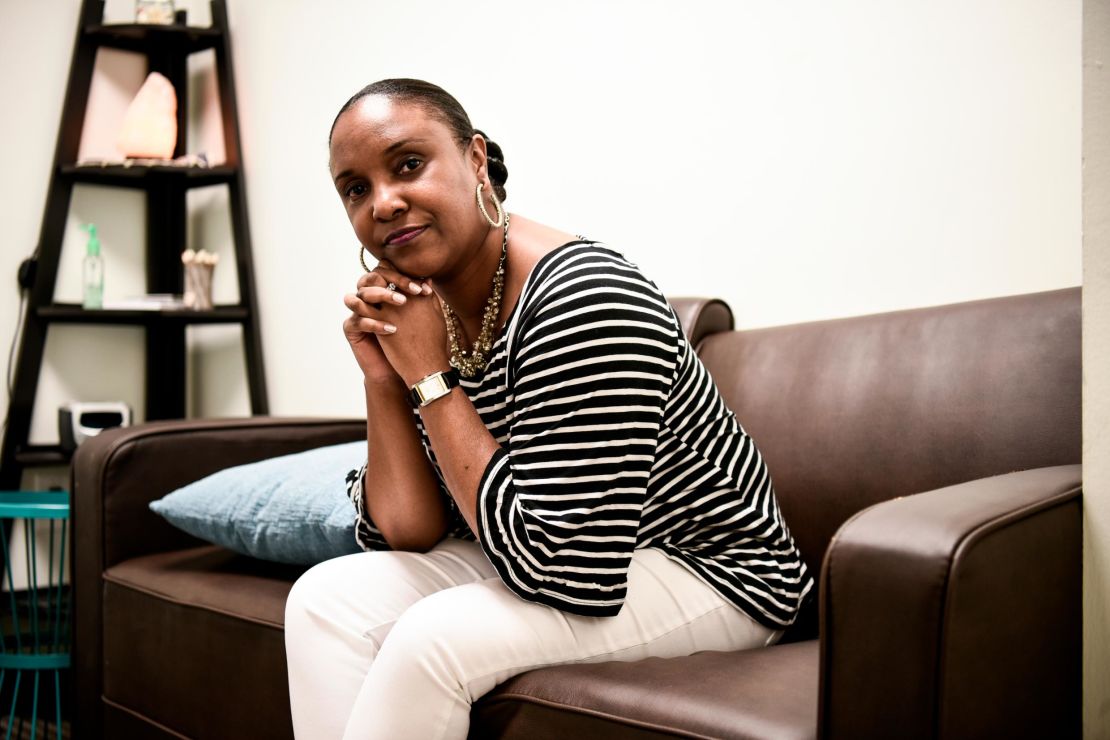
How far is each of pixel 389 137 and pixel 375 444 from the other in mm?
401

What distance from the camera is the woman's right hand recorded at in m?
1.19

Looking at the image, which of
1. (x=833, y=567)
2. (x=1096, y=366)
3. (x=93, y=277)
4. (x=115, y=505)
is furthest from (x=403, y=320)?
(x=93, y=277)

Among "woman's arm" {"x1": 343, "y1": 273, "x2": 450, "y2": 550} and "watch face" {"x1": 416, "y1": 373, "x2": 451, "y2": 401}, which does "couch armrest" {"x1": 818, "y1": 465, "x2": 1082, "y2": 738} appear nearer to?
"watch face" {"x1": 416, "y1": 373, "x2": 451, "y2": 401}

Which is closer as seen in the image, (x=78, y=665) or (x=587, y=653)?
(x=587, y=653)

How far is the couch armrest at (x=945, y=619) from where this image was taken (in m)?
0.72

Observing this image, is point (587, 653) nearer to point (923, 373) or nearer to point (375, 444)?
point (375, 444)

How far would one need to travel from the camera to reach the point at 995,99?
145 centimetres

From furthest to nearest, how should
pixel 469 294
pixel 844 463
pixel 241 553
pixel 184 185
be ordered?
pixel 184 185 < pixel 241 553 < pixel 844 463 < pixel 469 294

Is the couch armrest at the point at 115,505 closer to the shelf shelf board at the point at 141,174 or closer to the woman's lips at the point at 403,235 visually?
the woman's lips at the point at 403,235

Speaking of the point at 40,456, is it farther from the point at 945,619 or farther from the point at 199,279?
the point at 945,619

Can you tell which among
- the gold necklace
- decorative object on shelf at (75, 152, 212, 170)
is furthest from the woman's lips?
decorative object on shelf at (75, 152, 212, 170)

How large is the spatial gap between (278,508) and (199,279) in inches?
59.0

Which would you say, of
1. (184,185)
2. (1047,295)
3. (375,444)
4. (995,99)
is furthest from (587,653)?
(184,185)

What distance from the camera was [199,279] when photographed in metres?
2.82
